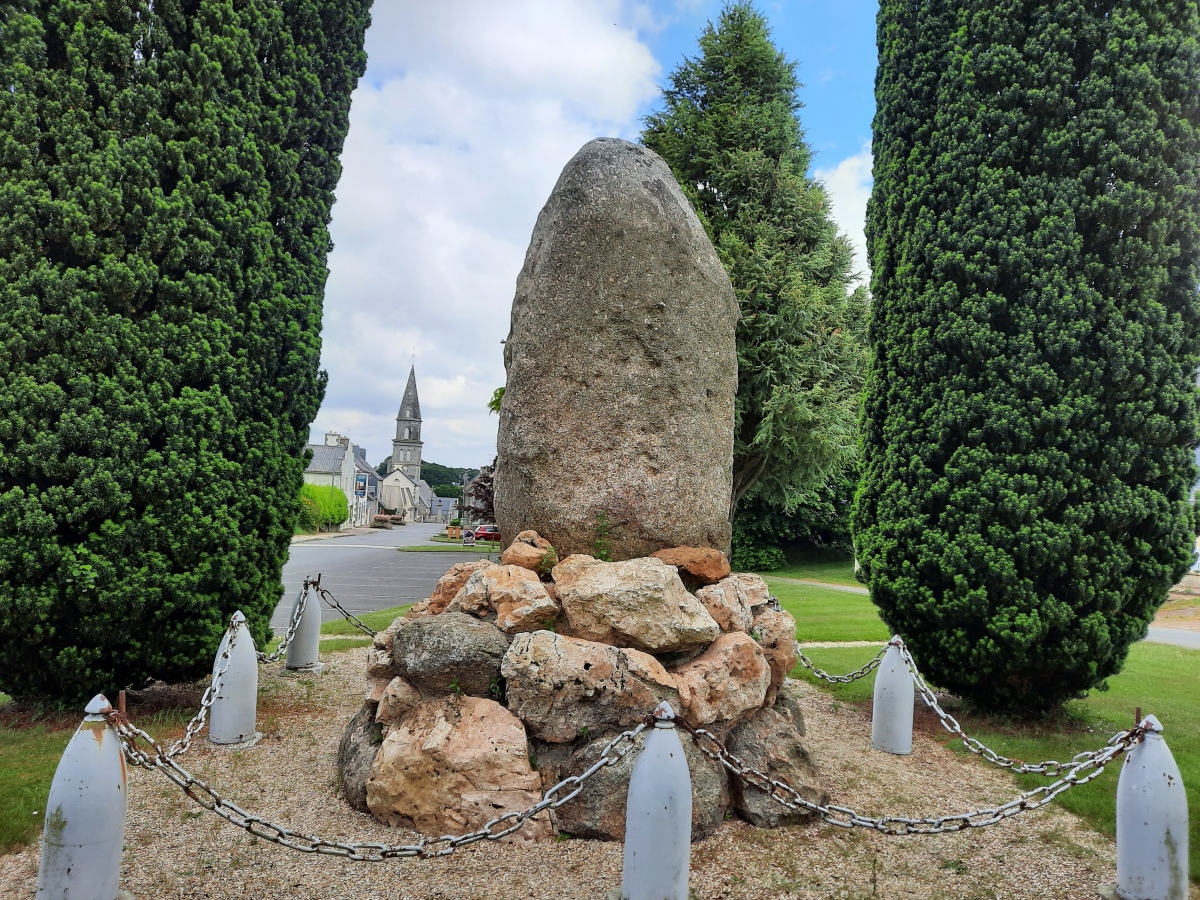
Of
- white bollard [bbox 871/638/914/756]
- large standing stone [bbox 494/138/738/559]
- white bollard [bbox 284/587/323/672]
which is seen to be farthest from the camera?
white bollard [bbox 284/587/323/672]

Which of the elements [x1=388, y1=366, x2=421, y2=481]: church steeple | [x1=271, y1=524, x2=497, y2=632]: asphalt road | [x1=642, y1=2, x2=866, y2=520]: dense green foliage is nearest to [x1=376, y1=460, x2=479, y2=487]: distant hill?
[x1=388, y1=366, x2=421, y2=481]: church steeple

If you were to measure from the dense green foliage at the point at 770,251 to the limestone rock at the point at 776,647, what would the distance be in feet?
40.2

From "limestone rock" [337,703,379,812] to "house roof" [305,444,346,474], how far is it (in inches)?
2450

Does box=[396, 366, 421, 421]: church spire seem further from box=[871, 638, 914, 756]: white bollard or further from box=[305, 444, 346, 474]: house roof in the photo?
box=[871, 638, 914, 756]: white bollard

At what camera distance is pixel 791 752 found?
16.8ft

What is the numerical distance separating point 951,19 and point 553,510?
23.8 feet

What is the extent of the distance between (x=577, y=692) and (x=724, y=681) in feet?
3.41

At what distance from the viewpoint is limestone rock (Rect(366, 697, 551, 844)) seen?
4402 mm

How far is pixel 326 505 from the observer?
177ft

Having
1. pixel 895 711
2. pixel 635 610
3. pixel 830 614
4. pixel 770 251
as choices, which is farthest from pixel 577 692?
pixel 770 251

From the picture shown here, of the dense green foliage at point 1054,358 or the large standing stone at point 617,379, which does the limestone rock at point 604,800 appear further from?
the dense green foliage at point 1054,358

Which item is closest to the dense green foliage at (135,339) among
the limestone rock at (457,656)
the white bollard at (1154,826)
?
the limestone rock at (457,656)

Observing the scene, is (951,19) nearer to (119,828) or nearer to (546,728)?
(546,728)

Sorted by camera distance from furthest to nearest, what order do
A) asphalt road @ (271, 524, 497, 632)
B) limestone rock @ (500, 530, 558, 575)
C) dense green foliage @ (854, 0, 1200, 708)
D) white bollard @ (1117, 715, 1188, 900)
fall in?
asphalt road @ (271, 524, 497, 632), dense green foliage @ (854, 0, 1200, 708), limestone rock @ (500, 530, 558, 575), white bollard @ (1117, 715, 1188, 900)
